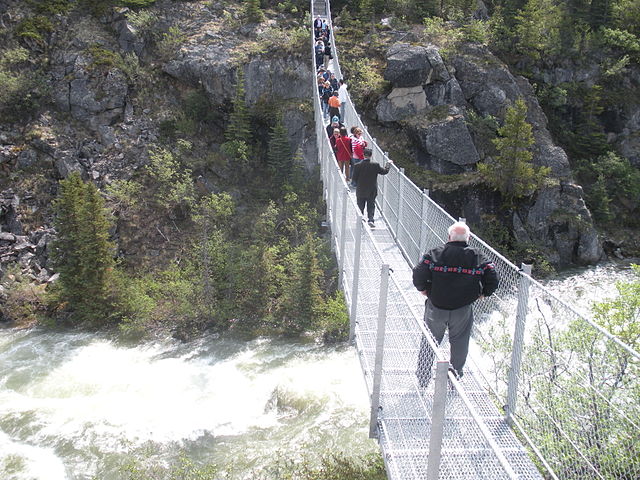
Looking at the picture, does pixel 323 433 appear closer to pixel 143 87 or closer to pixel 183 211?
pixel 183 211

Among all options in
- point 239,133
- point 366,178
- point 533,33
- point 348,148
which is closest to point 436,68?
point 533,33

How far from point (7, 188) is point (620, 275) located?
835 inches

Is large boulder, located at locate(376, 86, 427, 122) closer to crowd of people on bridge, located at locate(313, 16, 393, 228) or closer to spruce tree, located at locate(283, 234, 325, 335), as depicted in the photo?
crowd of people on bridge, located at locate(313, 16, 393, 228)

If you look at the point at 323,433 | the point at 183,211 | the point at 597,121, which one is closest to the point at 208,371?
the point at 323,433

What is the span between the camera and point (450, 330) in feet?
13.9

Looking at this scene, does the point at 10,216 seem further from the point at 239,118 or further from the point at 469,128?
the point at 469,128

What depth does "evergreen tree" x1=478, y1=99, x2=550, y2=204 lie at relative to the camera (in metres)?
17.0

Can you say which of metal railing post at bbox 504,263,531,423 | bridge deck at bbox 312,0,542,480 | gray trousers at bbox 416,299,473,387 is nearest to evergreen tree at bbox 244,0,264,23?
bridge deck at bbox 312,0,542,480

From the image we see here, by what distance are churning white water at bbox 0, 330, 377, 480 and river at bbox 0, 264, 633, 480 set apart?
0.02 meters

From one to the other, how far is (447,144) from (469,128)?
1252 mm

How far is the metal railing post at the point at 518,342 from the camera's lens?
4.03 m

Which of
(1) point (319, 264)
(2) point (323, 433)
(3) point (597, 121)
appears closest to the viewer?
(2) point (323, 433)

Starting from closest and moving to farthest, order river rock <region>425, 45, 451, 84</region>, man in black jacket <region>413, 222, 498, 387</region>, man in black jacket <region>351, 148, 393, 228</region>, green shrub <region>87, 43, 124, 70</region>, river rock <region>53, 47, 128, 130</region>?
man in black jacket <region>413, 222, 498, 387</region>
man in black jacket <region>351, 148, 393, 228</region>
river rock <region>53, 47, 128, 130</region>
river rock <region>425, 45, 451, 84</region>
green shrub <region>87, 43, 124, 70</region>

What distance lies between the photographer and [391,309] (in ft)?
15.7
